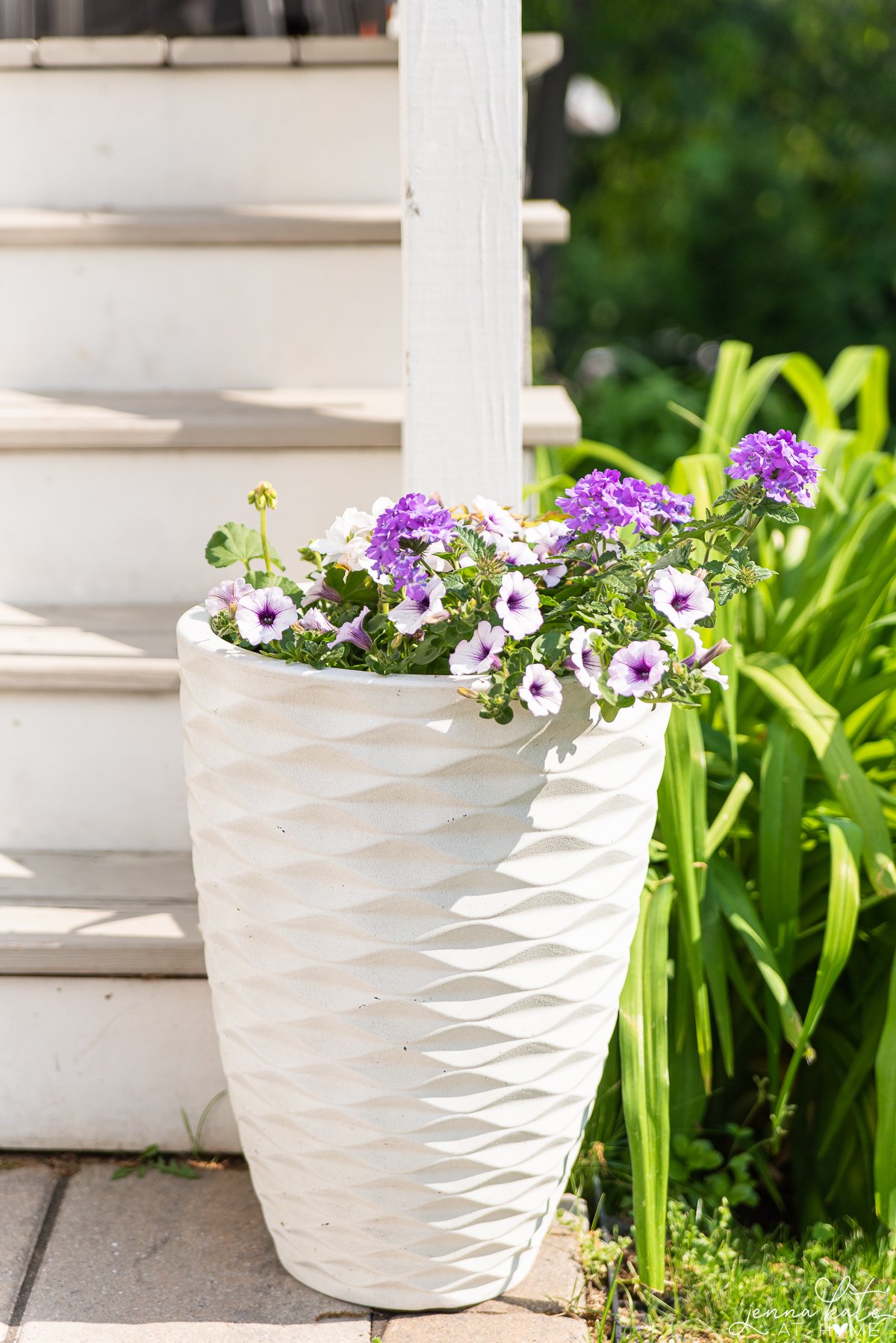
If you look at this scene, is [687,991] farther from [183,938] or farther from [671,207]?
[671,207]

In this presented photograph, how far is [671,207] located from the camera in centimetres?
660

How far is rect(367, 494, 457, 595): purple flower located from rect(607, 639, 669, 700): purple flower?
6.9 inches

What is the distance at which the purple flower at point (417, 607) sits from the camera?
1.03 meters

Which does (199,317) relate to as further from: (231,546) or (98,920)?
(98,920)

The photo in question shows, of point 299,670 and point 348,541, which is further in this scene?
point 348,541

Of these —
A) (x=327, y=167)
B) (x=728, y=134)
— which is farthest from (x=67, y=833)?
(x=728, y=134)

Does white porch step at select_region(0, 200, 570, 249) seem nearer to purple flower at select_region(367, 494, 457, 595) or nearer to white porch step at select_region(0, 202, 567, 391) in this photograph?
white porch step at select_region(0, 202, 567, 391)

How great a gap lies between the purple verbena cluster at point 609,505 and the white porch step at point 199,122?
0.96 m

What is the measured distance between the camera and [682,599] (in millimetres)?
1025

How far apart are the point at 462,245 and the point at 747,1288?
1.14m

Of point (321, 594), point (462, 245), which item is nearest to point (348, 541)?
point (321, 594)

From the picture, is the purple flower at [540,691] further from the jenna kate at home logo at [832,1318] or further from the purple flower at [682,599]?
the jenna kate at home logo at [832,1318]

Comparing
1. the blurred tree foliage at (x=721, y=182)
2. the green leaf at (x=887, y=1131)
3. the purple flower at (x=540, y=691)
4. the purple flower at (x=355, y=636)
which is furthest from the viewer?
the blurred tree foliage at (x=721, y=182)

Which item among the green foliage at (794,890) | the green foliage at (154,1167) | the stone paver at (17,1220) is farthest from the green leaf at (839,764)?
the stone paver at (17,1220)
